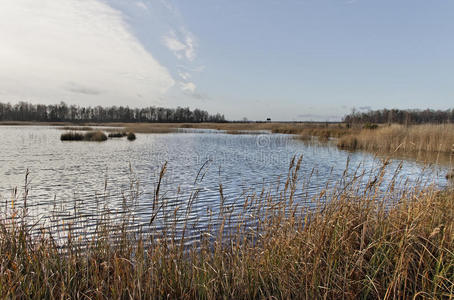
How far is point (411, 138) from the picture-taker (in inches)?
638

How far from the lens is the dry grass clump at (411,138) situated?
16028 millimetres

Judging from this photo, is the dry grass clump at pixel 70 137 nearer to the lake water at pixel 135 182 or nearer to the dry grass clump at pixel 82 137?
the dry grass clump at pixel 82 137

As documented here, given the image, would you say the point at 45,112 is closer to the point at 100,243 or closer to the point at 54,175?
the point at 54,175

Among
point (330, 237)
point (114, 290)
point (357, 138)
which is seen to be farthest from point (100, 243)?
point (357, 138)

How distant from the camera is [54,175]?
1016cm

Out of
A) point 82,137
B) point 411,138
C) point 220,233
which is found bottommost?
point 220,233

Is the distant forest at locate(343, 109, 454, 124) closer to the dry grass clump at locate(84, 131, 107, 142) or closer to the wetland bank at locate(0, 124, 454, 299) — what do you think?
the wetland bank at locate(0, 124, 454, 299)

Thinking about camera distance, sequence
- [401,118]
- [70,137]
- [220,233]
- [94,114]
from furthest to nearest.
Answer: [94,114], [401,118], [70,137], [220,233]

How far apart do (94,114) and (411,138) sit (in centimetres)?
11155

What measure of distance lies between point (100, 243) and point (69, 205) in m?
4.00

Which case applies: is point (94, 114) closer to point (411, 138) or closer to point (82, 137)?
point (82, 137)

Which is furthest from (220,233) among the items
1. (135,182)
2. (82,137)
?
(82,137)

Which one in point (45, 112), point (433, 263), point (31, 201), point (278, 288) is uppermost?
point (45, 112)

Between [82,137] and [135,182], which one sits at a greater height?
[82,137]
